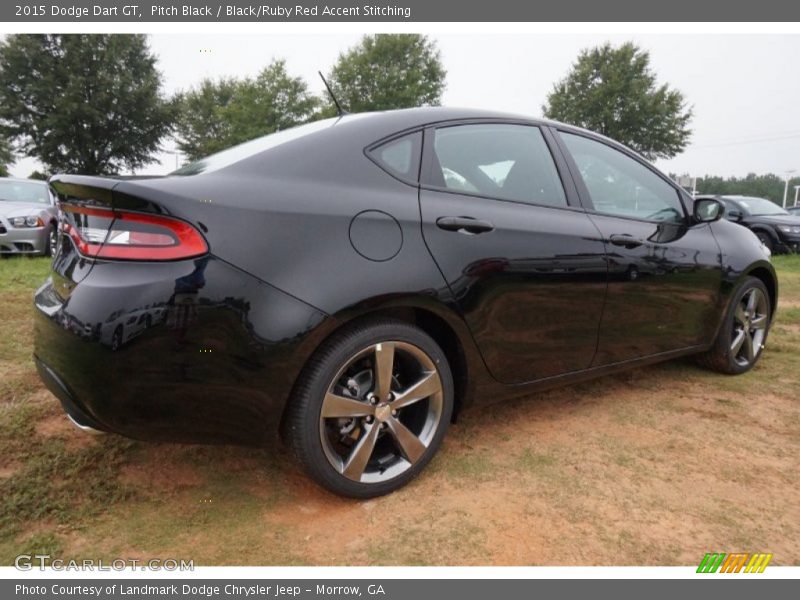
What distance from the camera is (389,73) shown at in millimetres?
27734

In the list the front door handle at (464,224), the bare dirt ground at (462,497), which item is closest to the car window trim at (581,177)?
the front door handle at (464,224)

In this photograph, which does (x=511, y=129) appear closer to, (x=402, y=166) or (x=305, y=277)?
(x=402, y=166)

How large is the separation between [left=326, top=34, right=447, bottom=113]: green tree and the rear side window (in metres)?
26.5

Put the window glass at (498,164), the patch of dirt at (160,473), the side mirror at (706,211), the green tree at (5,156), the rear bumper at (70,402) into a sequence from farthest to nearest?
1. the green tree at (5,156)
2. the side mirror at (706,211)
3. the window glass at (498,164)
4. the patch of dirt at (160,473)
5. the rear bumper at (70,402)

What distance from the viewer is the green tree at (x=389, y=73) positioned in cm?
2759

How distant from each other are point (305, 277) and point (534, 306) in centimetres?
105

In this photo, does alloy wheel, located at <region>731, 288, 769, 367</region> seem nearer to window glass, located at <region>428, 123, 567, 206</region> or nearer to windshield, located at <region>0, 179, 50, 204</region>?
window glass, located at <region>428, 123, 567, 206</region>

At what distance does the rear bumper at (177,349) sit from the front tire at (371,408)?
10 centimetres

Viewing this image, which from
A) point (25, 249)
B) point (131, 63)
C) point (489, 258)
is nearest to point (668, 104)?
point (131, 63)

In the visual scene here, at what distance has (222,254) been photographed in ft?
5.57

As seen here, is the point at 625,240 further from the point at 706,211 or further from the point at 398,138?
the point at 398,138

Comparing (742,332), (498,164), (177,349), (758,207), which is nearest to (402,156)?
(498,164)

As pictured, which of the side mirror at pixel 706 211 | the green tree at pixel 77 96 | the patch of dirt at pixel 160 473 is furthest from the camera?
the green tree at pixel 77 96

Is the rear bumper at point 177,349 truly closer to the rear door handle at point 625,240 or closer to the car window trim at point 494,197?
the car window trim at point 494,197
